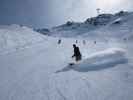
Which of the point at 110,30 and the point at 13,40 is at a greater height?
the point at 110,30

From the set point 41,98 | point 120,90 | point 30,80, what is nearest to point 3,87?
point 30,80

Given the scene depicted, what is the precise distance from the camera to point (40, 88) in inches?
267

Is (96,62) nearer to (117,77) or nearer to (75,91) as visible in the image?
(117,77)

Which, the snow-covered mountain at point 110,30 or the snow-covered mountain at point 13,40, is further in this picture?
the snow-covered mountain at point 110,30

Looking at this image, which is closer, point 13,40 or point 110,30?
point 13,40

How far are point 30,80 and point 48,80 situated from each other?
113 centimetres

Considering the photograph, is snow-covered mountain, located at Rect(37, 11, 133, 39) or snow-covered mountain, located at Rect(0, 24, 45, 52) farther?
snow-covered mountain, located at Rect(37, 11, 133, 39)

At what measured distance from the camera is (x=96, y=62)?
1051cm

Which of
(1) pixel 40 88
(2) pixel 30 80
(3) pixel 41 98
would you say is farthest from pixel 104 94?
(2) pixel 30 80

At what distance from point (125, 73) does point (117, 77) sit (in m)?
0.79

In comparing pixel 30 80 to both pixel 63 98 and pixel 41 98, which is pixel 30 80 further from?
pixel 63 98

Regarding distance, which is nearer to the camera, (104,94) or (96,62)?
(104,94)

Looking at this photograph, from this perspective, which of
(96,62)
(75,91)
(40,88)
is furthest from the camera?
(96,62)

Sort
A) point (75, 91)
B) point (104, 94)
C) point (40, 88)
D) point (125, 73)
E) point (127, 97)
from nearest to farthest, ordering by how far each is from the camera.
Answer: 1. point (127, 97)
2. point (104, 94)
3. point (75, 91)
4. point (40, 88)
5. point (125, 73)
